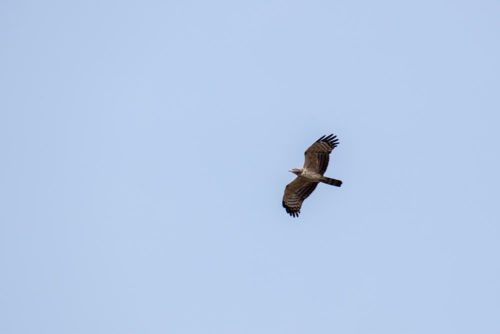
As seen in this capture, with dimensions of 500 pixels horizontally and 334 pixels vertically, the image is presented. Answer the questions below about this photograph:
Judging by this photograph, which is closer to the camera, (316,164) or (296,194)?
(316,164)

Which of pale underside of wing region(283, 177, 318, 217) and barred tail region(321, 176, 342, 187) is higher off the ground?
pale underside of wing region(283, 177, 318, 217)

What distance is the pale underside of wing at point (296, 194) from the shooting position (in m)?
31.9

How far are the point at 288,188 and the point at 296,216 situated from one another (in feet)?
3.64

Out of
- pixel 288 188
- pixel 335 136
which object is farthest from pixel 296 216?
pixel 335 136

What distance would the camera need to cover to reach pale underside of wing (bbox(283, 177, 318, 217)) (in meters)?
31.9

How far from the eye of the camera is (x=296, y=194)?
3247cm

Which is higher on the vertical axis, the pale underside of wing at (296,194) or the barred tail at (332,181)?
the pale underside of wing at (296,194)

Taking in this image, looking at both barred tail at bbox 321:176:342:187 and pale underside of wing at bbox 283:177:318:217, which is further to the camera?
pale underside of wing at bbox 283:177:318:217

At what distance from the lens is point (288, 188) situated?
106ft

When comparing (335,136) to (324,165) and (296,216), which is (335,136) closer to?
(324,165)

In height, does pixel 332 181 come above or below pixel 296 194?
below

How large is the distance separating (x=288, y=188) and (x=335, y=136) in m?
2.65

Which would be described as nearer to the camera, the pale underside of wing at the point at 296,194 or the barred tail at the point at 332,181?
the barred tail at the point at 332,181

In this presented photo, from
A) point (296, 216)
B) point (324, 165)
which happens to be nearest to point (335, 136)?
point (324, 165)
